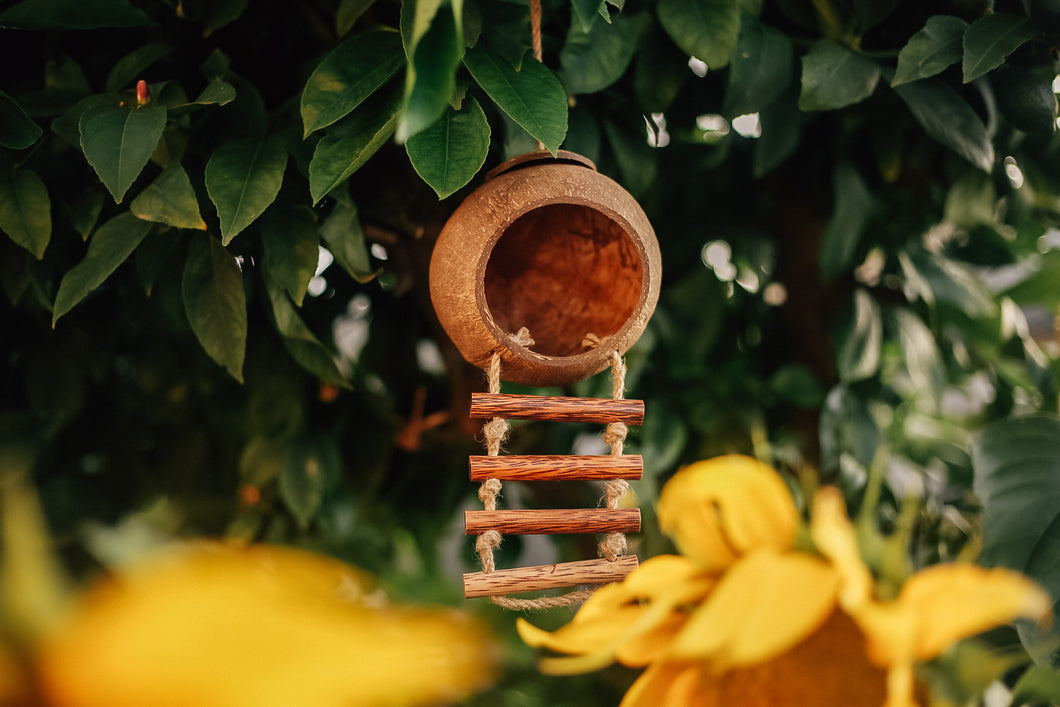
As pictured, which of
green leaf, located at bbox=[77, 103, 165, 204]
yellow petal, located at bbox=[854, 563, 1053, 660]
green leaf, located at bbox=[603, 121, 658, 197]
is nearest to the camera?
yellow petal, located at bbox=[854, 563, 1053, 660]

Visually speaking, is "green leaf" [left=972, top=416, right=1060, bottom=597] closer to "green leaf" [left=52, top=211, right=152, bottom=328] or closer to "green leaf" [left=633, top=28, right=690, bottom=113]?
"green leaf" [left=633, top=28, right=690, bottom=113]

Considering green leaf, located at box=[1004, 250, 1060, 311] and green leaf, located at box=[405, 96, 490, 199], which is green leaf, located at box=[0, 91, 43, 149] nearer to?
green leaf, located at box=[405, 96, 490, 199]

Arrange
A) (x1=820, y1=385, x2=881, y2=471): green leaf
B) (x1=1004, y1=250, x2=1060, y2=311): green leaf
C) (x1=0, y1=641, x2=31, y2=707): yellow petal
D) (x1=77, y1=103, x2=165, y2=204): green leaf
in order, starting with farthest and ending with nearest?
(x1=1004, y1=250, x2=1060, y2=311): green leaf, (x1=820, y1=385, x2=881, y2=471): green leaf, (x1=77, y1=103, x2=165, y2=204): green leaf, (x1=0, y1=641, x2=31, y2=707): yellow petal

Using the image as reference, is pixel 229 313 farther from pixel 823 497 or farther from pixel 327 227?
pixel 823 497

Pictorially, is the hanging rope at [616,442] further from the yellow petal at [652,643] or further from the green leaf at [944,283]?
the green leaf at [944,283]

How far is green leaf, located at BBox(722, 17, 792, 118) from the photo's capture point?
49cm

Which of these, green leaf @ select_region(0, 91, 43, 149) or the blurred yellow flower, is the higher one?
green leaf @ select_region(0, 91, 43, 149)

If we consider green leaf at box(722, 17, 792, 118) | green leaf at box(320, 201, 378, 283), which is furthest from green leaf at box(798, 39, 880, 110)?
green leaf at box(320, 201, 378, 283)

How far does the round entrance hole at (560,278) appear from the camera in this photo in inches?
18.6

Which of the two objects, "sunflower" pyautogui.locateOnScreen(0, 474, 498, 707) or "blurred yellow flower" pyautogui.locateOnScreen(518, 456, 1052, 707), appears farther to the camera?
"blurred yellow flower" pyautogui.locateOnScreen(518, 456, 1052, 707)

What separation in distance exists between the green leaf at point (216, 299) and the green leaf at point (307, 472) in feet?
→ 0.69

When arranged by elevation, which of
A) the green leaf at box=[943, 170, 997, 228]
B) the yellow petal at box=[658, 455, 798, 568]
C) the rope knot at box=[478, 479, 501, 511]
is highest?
the yellow petal at box=[658, 455, 798, 568]

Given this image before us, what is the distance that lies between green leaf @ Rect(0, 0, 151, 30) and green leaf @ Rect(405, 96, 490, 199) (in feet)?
0.69

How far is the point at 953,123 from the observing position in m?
0.49
